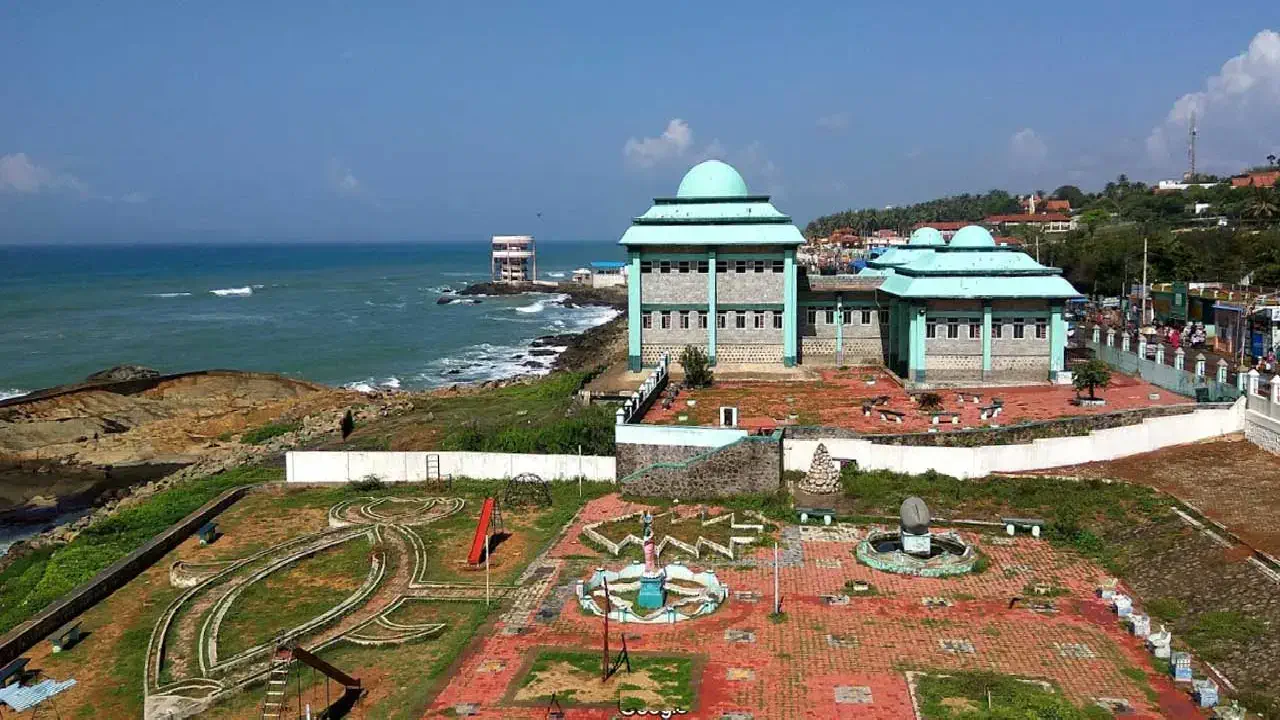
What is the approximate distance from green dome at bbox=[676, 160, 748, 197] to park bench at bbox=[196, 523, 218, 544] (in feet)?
71.1

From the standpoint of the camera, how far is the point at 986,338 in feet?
112

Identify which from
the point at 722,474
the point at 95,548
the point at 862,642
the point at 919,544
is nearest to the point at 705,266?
the point at 722,474

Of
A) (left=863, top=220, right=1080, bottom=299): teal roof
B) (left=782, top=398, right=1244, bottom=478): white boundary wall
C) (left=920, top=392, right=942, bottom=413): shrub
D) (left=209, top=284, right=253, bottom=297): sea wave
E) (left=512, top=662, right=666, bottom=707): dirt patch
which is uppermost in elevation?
(left=863, top=220, right=1080, bottom=299): teal roof

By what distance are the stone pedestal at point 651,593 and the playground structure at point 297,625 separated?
9.59 ft

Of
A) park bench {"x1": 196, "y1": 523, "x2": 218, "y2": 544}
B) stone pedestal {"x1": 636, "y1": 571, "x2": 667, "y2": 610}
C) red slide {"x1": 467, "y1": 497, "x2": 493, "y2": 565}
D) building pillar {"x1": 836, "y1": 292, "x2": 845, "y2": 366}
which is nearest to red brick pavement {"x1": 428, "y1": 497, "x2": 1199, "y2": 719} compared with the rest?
stone pedestal {"x1": 636, "y1": 571, "x2": 667, "y2": 610}

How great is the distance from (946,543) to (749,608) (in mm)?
5425

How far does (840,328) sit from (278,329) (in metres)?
60.8

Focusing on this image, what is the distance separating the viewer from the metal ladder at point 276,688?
14.3m

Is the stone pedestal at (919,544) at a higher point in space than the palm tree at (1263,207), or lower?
lower

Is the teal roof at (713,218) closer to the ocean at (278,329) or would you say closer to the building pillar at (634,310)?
the building pillar at (634,310)

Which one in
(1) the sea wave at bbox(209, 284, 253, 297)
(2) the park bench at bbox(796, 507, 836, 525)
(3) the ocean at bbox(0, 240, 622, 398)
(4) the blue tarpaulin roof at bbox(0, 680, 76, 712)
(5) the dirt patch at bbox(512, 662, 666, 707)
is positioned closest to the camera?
(5) the dirt patch at bbox(512, 662, 666, 707)

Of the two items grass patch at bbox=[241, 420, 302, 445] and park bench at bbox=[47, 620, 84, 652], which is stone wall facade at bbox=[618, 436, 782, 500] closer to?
park bench at bbox=[47, 620, 84, 652]

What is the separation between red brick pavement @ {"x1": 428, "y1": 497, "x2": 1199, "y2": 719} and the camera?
14258mm

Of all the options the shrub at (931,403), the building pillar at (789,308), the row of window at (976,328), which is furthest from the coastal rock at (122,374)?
the shrub at (931,403)
